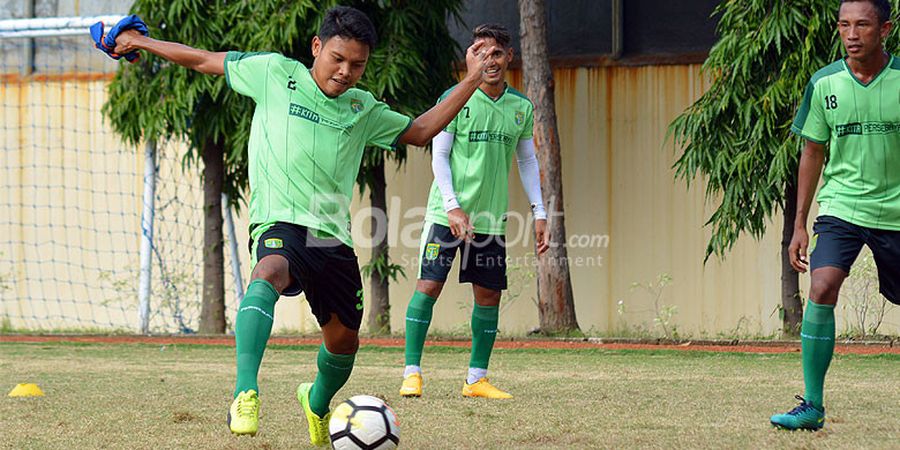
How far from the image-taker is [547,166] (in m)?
12.5

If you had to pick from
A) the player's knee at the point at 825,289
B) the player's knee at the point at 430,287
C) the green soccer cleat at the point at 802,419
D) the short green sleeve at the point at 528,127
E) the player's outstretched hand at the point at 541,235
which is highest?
the short green sleeve at the point at 528,127

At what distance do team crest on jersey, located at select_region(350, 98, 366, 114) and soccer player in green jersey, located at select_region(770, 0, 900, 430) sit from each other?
2081mm

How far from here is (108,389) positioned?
7.33 meters

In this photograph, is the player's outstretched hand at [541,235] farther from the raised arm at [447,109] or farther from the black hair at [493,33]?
the raised arm at [447,109]

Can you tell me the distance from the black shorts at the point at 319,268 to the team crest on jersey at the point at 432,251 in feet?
7.31

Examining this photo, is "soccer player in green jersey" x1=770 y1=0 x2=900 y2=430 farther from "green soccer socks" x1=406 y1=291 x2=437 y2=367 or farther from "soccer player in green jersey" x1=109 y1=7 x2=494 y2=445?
"green soccer socks" x1=406 y1=291 x2=437 y2=367

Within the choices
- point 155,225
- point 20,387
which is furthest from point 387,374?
point 155,225

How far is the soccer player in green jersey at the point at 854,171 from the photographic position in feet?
17.6

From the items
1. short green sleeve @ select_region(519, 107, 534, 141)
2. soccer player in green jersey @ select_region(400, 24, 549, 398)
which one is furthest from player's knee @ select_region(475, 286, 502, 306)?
short green sleeve @ select_region(519, 107, 534, 141)

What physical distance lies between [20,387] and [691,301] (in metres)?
8.38

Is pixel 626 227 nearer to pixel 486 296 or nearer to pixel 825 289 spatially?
pixel 486 296

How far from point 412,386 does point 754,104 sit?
554 cm

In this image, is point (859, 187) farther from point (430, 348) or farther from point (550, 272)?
point (550, 272)

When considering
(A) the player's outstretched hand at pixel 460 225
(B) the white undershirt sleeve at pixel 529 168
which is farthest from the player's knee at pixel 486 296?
(B) the white undershirt sleeve at pixel 529 168
